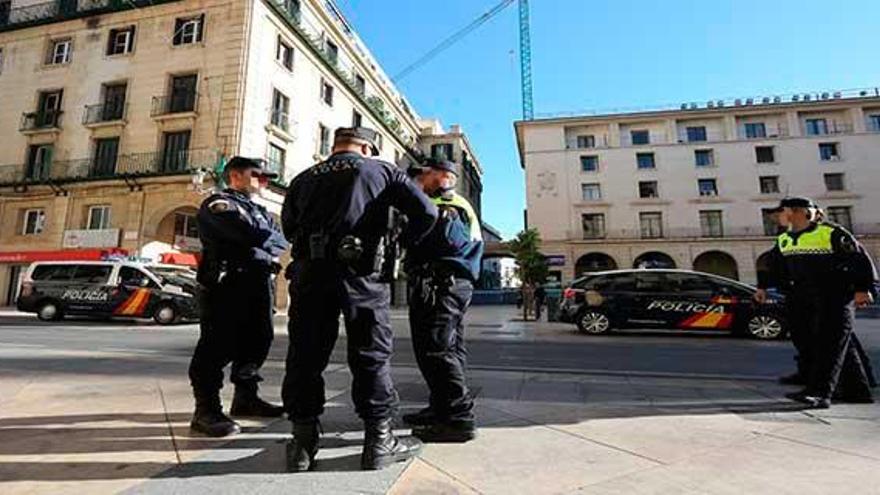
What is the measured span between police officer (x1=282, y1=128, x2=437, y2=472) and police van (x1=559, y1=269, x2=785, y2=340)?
9.16 m

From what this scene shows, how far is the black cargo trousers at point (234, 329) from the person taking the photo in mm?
3094

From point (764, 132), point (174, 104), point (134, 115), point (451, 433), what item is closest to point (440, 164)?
point (451, 433)

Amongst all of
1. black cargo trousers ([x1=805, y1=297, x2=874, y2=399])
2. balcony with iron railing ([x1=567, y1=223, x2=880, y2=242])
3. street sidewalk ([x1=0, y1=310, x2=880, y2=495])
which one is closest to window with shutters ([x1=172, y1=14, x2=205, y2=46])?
street sidewalk ([x1=0, y1=310, x2=880, y2=495])

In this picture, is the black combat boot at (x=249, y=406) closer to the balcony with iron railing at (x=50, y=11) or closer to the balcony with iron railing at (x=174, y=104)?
the balcony with iron railing at (x=174, y=104)

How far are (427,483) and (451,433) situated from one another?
63 centimetres

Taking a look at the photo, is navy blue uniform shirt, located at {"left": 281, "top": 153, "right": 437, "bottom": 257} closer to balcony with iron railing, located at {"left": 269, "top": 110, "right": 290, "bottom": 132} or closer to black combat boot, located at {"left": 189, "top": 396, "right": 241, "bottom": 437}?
black combat boot, located at {"left": 189, "top": 396, "right": 241, "bottom": 437}

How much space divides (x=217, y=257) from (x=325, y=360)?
47.6 inches

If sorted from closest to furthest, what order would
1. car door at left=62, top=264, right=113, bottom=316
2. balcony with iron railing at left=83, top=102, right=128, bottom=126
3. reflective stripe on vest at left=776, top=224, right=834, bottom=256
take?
reflective stripe on vest at left=776, top=224, right=834, bottom=256 → car door at left=62, top=264, right=113, bottom=316 → balcony with iron railing at left=83, top=102, right=128, bottom=126

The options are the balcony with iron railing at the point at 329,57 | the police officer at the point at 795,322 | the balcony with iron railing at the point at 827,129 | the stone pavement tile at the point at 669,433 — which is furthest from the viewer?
the balcony with iron railing at the point at 827,129

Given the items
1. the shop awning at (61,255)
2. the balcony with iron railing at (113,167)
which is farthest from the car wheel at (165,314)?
the balcony with iron railing at (113,167)

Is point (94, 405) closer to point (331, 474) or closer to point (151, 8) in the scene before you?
point (331, 474)

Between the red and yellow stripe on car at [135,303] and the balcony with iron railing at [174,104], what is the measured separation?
996cm

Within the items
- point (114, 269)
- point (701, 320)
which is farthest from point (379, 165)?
point (114, 269)

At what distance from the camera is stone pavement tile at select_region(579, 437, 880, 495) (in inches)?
85.0
